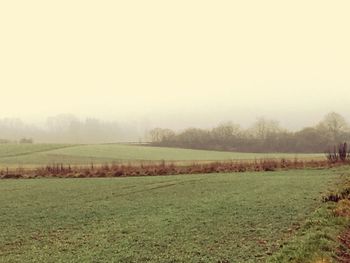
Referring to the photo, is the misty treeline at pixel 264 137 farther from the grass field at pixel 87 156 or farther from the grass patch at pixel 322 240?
the grass patch at pixel 322 240

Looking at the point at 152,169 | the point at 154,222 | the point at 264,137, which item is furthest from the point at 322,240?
the point at 264,137

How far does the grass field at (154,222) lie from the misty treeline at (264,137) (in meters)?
73.7

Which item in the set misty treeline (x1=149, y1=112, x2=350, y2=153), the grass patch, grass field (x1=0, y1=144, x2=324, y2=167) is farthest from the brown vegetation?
misty treeline (x1=149, y1=112, x2=350, y2=153)

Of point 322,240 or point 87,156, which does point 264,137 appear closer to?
point 87,156

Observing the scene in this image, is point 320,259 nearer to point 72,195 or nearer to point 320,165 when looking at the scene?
point 72,195

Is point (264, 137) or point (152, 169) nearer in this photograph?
point (152, 169)

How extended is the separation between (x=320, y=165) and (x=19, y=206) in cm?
4261

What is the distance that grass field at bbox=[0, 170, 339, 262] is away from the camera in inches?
604

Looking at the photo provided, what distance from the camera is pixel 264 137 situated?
386 feet

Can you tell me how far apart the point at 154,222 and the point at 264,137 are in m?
101

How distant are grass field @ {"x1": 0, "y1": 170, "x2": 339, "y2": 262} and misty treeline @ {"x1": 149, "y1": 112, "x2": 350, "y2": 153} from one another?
7372 cm

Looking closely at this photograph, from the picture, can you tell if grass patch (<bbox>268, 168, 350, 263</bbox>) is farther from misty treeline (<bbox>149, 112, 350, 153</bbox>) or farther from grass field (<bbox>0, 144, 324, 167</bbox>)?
misty treeline (<bbox>149, 112, 350, 153</bbox>)

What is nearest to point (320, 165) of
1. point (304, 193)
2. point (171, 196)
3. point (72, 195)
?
point (304, 193)

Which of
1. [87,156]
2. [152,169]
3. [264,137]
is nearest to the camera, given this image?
[152,169]
